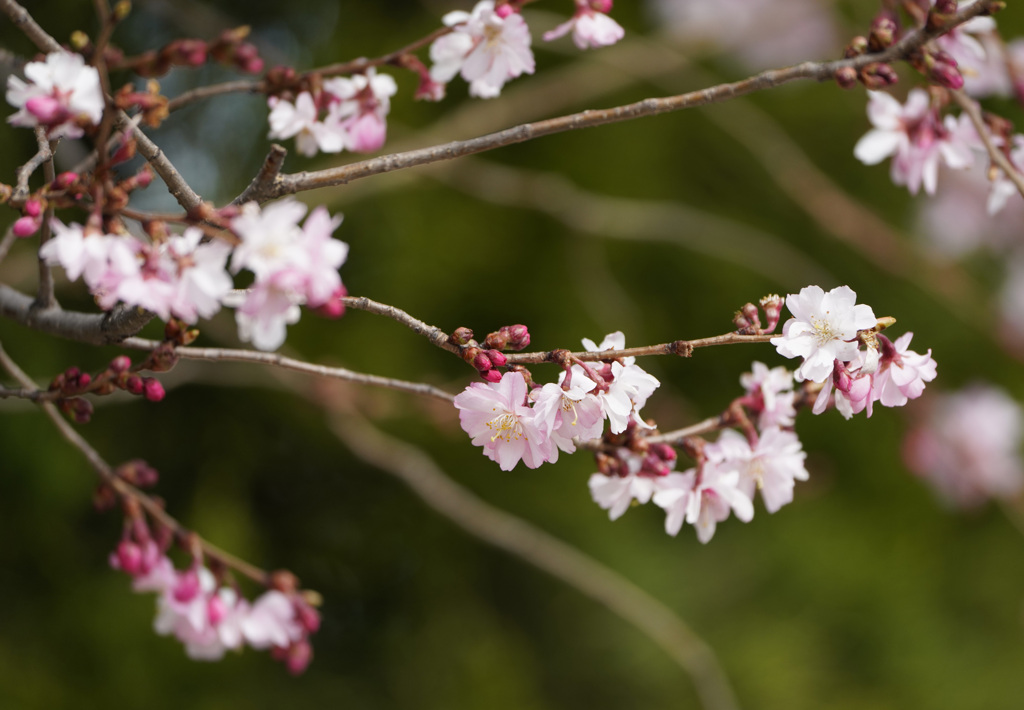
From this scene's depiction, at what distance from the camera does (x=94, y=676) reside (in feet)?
3.42

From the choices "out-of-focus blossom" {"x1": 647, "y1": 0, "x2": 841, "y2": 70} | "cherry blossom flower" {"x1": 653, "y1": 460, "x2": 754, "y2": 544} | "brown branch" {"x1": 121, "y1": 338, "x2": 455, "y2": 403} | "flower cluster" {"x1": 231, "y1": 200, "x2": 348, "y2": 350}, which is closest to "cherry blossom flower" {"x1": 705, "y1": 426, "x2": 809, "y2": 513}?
"cherry blossom flower" {"x1": 653, "y1": 460, "x2": 754, "y2": 544}

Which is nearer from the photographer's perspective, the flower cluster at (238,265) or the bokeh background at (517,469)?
the flower cluster at (238,265)

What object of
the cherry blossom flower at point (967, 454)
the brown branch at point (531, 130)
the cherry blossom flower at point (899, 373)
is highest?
the brown branch at point (531, 130)

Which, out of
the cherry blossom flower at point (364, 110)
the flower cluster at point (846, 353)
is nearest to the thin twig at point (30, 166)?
the cherry blossom flower at point (364, 110)

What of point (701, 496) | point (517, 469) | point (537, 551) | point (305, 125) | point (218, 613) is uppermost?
point (305, 125)

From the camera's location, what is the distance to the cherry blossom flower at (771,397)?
1.95 feet

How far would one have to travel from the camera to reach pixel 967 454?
1.50 m

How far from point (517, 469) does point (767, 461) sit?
953 millimetres

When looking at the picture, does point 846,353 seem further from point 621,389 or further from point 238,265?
point 238,265

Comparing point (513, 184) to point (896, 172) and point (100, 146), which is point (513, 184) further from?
point (100, 146)

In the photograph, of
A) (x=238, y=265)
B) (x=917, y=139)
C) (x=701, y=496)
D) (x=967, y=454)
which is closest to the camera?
(x=238, y=265)

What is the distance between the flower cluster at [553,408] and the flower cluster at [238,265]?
12 centimetres

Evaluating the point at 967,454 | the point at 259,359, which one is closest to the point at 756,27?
the point at 967,454

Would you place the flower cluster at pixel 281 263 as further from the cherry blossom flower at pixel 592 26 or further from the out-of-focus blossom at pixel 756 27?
the out-of-focus blossom at pixel 756 27
